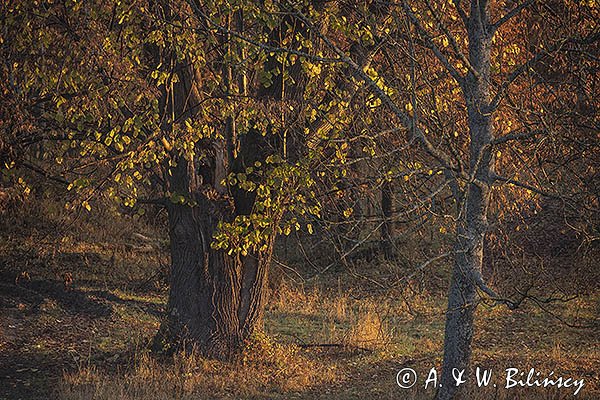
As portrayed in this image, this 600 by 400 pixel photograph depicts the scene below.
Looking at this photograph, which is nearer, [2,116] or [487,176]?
[487,176]

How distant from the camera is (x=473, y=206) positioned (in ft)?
27.1

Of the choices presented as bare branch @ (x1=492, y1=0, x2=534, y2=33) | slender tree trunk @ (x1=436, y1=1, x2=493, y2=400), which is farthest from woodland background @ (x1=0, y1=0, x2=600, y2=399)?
bare branch @ (x1=492, y1=0, x2=534, y2=33)

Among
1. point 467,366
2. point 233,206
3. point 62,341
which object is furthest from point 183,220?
point 467,366

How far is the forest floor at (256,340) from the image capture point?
1026 centimetres

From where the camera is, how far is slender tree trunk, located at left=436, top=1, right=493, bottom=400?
8.13 meters

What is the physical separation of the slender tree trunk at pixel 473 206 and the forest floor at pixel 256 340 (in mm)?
521

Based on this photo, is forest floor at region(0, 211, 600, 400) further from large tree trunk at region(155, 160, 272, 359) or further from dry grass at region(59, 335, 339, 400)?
large tree trunk at region(155, 160, 272, 359)

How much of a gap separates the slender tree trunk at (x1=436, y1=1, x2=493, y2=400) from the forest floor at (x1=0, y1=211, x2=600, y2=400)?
1.71ft

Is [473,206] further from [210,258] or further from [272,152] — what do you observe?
[210,258]

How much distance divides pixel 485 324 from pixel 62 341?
8287mm

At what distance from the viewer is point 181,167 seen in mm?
11219

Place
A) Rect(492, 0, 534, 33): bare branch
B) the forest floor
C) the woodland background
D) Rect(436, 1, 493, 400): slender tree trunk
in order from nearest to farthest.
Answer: Rect(492, 0, 534, 33): bare branch < Rect(436, 1, 493, 400): slender tree trunk < the woodland background < the forest floor

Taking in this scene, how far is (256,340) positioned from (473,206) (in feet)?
15.4

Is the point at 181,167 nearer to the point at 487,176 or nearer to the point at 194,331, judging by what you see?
the point at 194,331
